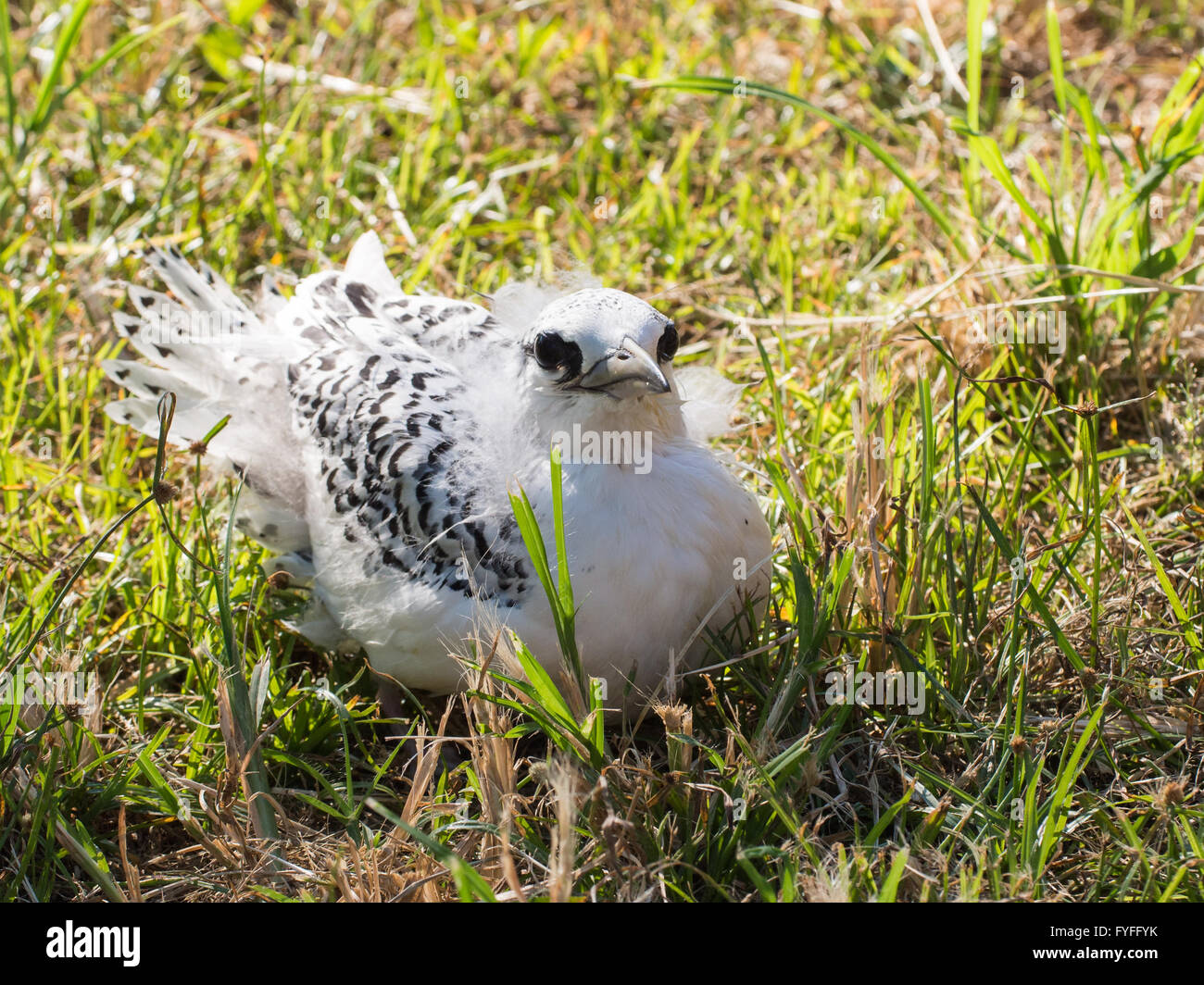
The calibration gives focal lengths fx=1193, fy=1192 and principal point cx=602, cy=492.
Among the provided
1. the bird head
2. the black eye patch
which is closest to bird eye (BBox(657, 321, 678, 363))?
the bird head

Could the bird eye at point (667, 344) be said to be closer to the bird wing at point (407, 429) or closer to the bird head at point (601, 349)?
the bird head at point (601, 349)

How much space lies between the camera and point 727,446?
4117 mm

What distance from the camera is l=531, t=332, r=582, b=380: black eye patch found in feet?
9.43

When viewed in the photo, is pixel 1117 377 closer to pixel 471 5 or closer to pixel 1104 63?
pixel 1104 63

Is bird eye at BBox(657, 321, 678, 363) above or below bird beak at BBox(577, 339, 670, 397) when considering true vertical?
above

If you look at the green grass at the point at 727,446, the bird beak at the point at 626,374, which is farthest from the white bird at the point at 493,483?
the green grass at the point at 727,446

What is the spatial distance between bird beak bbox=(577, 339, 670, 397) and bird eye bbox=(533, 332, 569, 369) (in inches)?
3.1

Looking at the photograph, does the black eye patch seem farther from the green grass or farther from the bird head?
the green grass

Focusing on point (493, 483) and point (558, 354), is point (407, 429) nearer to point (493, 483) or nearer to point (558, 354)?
point (493, 483)

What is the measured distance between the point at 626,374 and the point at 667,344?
22 cm

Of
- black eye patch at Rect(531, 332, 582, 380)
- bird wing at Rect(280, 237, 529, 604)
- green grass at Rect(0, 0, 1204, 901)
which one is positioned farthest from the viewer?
bird wing at Rect(280, 237, 529, 604)

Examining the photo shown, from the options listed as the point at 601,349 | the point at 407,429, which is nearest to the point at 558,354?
the point at 601,349
